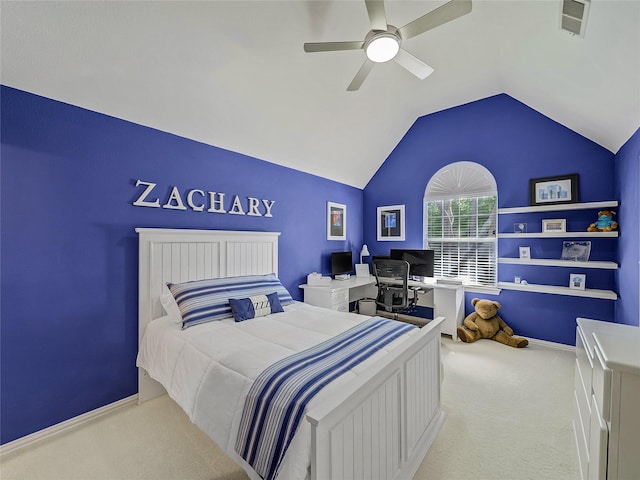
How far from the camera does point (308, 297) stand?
12.6 feet

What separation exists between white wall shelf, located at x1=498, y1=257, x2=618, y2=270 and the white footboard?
2.33 m

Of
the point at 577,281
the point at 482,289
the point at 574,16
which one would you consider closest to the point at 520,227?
the point at 577,281

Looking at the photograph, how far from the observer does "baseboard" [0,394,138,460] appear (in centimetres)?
181

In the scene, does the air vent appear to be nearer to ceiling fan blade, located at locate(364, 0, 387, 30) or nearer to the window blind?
ceiling fan blade, located at locate(364, 0, 387, 30)

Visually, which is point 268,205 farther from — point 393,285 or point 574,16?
point 574,16

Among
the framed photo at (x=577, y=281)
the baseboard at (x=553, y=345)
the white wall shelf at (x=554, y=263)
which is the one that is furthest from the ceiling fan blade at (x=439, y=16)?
the baseboard at (x=553, y=345)

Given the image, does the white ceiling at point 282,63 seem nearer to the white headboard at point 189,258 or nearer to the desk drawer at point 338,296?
the white headboard at point 189,258

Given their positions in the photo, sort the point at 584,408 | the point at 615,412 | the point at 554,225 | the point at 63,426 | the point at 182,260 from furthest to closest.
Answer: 1. the point at 554,225
2. the point at 182,260
3. the point at 63,426
4. the point at 584,408
5. the point at 615,412

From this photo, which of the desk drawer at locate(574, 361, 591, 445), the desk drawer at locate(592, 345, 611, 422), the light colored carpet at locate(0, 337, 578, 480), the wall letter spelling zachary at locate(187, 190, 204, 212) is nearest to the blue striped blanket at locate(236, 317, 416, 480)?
the light colored carpet at locate(0, 337, 578, 480)

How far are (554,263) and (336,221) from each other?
3001 mm

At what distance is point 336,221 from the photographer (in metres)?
4.65

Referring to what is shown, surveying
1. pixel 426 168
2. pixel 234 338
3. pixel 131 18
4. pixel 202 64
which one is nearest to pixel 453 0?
pixel 202 64

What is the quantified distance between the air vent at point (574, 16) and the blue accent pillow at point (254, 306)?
10.2ft

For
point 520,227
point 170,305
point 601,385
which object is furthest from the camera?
point 520,227
